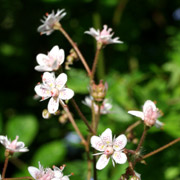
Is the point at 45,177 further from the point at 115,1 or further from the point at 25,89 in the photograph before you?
the point at 25,89

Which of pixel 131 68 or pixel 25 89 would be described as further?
pixel 25 89

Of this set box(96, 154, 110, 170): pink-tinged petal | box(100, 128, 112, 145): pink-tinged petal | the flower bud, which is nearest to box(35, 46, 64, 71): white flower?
the flower bud

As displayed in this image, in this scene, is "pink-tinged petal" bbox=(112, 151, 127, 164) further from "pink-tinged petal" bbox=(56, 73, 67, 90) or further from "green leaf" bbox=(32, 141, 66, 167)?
"green leaf" bbox=(32, 141, 66, 167)

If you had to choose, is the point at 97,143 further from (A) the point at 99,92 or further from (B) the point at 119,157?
(A) the point at 99,92

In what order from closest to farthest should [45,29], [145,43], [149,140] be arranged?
[45,29], [149,140], [145,43]

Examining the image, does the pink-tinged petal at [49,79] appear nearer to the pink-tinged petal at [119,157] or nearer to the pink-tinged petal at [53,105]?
the pink-tinged petal at [53,105]

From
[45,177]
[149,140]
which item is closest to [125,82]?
[149,140]

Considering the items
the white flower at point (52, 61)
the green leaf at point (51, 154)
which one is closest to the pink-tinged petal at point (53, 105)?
the white flower at point (52, 61)
